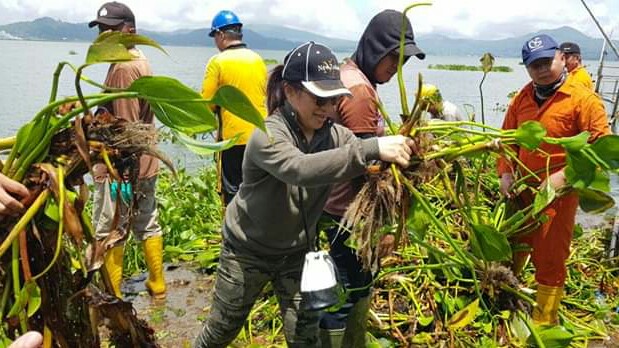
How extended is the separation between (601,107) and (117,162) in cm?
241

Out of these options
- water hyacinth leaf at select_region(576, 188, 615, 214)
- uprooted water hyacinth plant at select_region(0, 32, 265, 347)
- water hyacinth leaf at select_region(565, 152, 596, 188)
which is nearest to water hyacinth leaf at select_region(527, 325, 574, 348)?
water hyacinth leaf at select_region(576, 188, 615, 214)

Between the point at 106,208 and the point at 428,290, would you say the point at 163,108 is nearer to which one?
the point at 106,208

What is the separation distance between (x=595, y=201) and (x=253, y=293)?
1365mm

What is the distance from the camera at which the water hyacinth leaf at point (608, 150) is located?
1595 millimetres

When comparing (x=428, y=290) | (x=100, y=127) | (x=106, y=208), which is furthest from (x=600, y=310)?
(x=100, y=127)

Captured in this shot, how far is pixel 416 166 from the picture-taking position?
67.2 inches

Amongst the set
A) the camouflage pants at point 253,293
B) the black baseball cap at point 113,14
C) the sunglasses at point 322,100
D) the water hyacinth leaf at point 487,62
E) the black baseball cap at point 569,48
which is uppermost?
the black baseball cap at point 113,14

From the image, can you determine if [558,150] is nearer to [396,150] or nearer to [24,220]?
[396,150]

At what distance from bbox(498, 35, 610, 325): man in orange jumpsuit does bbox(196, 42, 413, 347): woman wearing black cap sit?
50.0 inches

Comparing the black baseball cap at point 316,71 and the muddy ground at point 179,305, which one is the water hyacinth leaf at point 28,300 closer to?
the black baseball cap at point 316,71

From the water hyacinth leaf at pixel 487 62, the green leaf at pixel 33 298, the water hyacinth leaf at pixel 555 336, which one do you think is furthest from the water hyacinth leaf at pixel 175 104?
the water hyacinth leaf at pixel 555 336

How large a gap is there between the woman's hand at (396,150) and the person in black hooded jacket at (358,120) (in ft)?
1.42

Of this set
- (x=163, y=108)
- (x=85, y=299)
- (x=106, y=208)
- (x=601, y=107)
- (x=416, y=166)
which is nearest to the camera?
(x=163, y=108)

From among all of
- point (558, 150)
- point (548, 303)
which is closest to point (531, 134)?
point (558, 150)
